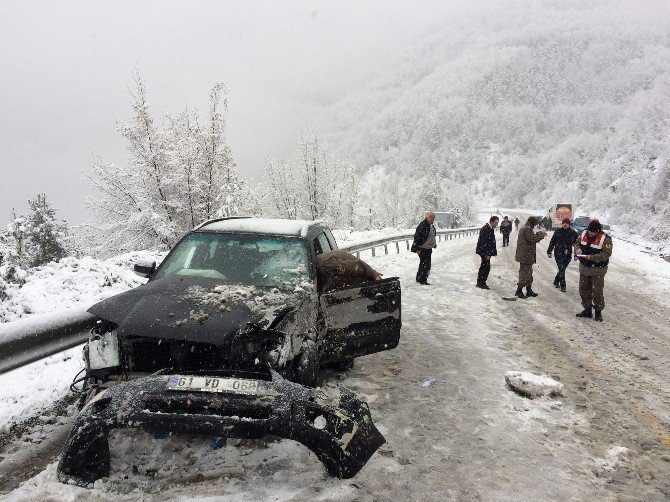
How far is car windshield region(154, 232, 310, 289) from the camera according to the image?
4.16 meters

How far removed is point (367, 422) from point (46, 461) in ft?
7.64

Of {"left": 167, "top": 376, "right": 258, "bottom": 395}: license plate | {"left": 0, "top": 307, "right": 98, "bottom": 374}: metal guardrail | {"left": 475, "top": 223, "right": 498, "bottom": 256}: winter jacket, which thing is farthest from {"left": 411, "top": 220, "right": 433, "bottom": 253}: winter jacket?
{"left": 167, "top": 376, "right": 258, "bottom": 395}: license plate

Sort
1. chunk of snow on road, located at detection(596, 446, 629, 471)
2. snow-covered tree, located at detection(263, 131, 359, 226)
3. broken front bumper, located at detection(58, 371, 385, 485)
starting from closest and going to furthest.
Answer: broken front bumper, located at detection(58, 371, 385, 485) → chunk of snow on road, located at detection(596, 446, 629, 471) → snow-covered tree, located at detection(263, 131, 359, 226)

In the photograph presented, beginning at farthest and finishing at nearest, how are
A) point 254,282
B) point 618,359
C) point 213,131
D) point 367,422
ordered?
point 213,131
point 618,359
point 254,282
point 367,422

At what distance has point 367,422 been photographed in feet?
8.59

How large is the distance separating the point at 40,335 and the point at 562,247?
11.6 metres

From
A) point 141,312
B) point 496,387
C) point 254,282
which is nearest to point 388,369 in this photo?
point 496,387

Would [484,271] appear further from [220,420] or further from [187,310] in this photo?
[220,420]

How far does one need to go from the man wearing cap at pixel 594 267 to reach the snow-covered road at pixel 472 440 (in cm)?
106

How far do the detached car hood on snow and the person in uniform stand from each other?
0.73 meters

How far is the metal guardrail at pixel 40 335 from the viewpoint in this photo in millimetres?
3404

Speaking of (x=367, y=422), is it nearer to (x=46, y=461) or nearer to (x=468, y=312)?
(x=46, y=461)

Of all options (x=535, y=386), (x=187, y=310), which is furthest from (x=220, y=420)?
(x=535, y=386)

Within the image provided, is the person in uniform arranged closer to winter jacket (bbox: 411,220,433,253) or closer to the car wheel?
the car wheel
